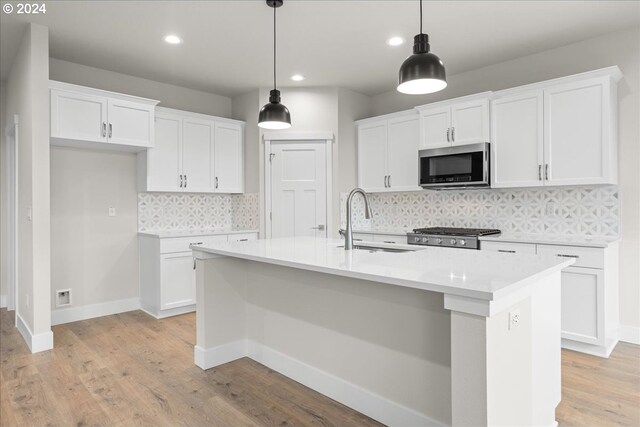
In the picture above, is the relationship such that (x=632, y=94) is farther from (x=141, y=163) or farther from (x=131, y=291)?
(x=131, y=291)

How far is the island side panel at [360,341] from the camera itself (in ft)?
A: 6.38

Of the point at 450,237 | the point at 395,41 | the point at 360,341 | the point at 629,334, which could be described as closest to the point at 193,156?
the point at 395,41

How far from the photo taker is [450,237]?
3.88 m

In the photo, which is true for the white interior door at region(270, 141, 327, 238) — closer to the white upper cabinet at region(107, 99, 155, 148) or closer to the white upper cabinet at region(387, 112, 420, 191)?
the white upper cabinet at region(387, 112, 420, 191)

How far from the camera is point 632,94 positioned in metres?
3.41

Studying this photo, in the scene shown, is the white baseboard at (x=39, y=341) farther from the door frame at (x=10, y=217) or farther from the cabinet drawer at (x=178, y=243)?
the door frame at (x=10, y=217)

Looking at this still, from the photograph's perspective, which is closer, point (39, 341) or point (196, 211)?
point (39, 341)

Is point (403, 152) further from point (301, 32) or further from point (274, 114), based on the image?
point (274, 114)

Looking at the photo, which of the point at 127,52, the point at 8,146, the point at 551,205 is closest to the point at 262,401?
the point at 551,205

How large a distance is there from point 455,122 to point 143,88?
140 inches

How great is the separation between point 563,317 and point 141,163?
441cm

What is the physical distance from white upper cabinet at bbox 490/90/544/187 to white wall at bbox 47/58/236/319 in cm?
386

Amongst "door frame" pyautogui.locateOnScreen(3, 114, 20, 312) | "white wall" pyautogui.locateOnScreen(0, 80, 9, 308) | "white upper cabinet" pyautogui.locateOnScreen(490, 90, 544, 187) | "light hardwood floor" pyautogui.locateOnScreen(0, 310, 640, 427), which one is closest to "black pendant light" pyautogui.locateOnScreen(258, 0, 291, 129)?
"light hardwood floor" pyautogui.locateOnScreen(0, 310, 640, 427)

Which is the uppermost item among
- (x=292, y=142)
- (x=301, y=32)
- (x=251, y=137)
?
(x=301, y=32)
